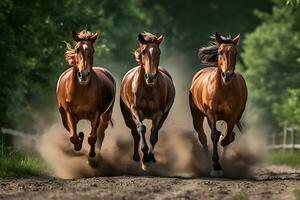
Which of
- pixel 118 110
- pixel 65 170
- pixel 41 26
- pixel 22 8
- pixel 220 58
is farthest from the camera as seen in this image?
pixel 41 26

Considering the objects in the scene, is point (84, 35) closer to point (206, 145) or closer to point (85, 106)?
point (85, 106)

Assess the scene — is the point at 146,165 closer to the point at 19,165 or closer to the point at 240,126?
the point at 19,165

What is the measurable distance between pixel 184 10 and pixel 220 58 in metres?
50.9

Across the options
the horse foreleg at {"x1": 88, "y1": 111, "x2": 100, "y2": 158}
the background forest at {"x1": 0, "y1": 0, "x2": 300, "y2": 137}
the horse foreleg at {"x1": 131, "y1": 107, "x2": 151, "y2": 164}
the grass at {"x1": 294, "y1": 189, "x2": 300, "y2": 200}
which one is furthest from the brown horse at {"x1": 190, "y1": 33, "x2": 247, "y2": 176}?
the grass at {"x1": 294, "y1": 189, "x2": 300, "y2": 200}

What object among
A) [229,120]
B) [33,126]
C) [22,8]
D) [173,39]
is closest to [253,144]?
[229,120]

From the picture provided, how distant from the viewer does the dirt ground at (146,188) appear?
13906mm

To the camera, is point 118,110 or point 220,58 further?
point 118,110

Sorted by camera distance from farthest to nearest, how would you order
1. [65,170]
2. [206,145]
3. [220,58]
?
1. [206,145]
2. [65,170]
3. [220,58]

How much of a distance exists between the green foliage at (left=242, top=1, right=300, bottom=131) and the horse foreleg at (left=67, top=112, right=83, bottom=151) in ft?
87.9

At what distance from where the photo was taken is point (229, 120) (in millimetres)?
18719

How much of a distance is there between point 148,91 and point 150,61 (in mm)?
862

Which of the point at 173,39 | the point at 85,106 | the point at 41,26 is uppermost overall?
the point at 173,39

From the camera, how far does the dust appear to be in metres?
18.8

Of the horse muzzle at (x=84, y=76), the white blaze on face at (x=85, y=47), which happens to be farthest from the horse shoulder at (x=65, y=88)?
the white blaze on face at (x=85, y=47)
